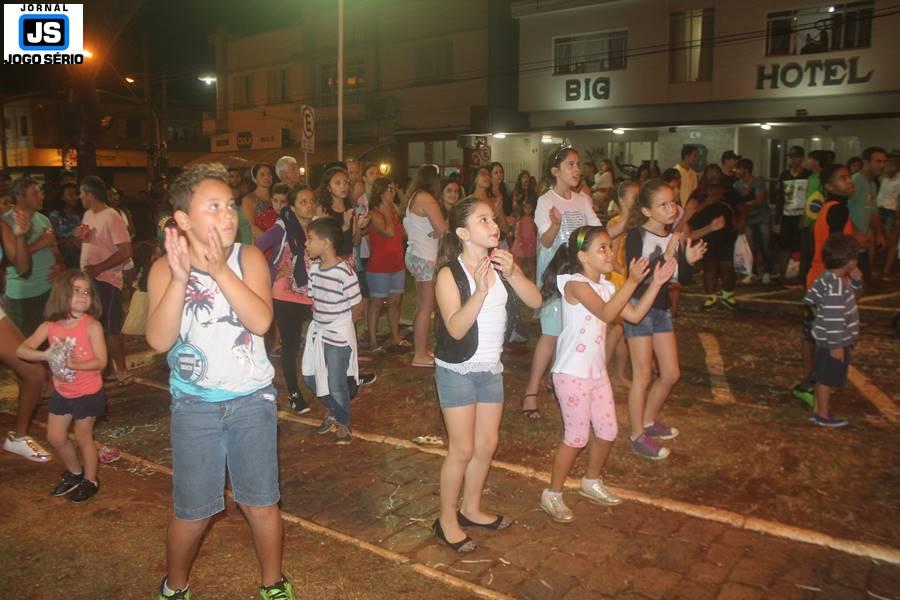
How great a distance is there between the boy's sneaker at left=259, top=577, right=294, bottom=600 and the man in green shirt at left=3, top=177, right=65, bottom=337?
4646mm

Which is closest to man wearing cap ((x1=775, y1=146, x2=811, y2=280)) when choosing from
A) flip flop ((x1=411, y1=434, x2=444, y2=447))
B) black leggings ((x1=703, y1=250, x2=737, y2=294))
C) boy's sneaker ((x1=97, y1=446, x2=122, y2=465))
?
black leggings ((x1=703, y1=250, x2=737, y2=294))

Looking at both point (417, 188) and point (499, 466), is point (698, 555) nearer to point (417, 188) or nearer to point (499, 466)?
point (499, 466)

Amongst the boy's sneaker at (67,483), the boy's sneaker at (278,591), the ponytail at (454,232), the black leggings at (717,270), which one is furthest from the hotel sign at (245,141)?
the boy's sneaker at (278,591)

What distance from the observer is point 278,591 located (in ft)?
11.0

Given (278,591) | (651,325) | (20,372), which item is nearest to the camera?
(278,591)

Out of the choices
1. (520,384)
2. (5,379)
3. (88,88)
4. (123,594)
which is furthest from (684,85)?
(123,594)

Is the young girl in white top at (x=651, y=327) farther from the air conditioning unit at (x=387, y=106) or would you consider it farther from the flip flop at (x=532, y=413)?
the air conditioning unit at (x=387, y=106)

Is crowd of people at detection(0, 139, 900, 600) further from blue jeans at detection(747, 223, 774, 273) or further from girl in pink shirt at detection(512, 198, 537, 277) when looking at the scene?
blue jeans at detection(747, 223, 774, 273)

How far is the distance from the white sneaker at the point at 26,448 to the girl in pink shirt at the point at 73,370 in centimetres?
75

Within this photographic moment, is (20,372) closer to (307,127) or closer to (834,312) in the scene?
(834,312)

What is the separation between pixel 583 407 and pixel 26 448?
406 cm

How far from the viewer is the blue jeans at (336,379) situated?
570 cm

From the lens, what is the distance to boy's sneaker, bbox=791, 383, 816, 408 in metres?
6.34

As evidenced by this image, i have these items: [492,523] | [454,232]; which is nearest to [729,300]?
[492,523]
